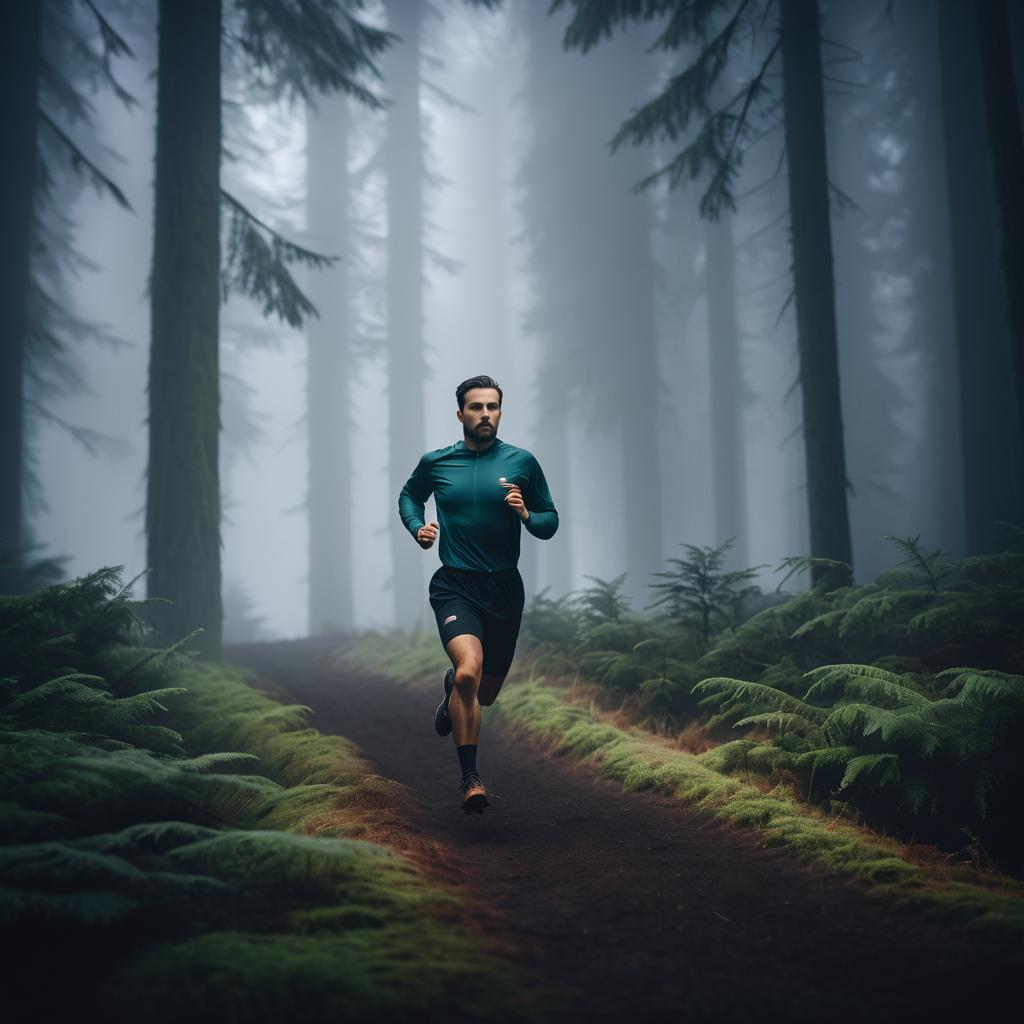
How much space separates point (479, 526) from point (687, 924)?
101 inches

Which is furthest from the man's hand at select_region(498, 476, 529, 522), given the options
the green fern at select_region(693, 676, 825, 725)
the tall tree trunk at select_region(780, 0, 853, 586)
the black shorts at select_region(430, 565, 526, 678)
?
the tall tree trunk at select_region(780, 0, 853, 586)

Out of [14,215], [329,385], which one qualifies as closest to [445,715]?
[14,215]

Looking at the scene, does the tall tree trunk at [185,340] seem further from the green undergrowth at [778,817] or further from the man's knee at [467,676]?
the man's knee at [467,676]

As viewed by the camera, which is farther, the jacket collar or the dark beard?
the jacket collar

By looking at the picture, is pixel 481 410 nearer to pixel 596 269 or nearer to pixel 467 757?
pixel 467 757

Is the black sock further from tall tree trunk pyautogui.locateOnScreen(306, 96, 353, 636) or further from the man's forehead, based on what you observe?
tall tree trunk pyautogui.locateOnScreen(306, 96, 353, 636)

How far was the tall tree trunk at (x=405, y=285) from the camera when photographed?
22.4 meters

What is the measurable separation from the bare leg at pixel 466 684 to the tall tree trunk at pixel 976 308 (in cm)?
1183

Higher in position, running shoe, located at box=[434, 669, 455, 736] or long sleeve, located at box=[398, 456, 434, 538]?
long sleeve, located at box=[398, 456, 434, 538]

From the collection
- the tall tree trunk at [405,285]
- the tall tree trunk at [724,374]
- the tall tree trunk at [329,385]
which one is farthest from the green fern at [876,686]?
the tall tree trunk at [724,374]

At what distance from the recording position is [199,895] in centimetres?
273

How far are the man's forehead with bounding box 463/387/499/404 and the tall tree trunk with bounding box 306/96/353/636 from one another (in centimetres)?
1661

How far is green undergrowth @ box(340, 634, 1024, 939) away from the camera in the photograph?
3.06 metres

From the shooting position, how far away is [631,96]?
79.2 ft
